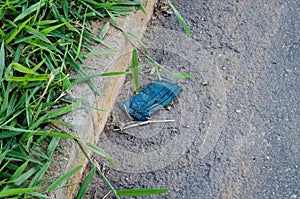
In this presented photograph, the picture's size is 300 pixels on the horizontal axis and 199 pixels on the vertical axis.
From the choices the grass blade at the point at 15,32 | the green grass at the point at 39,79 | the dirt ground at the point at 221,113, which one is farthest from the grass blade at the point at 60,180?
the grass blade at the point at 15,32

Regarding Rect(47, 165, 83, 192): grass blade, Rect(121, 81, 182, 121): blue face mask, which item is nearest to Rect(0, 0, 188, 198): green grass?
Rect(47, 165, 83, 192): grass blade

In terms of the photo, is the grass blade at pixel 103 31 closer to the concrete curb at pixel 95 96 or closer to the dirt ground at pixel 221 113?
the concrete curb at pixel 95 96

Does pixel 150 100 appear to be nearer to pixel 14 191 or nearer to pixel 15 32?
pixel 15 32

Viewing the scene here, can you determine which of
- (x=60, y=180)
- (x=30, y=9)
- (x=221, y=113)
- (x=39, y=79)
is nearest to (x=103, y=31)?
(x=30, y=9)

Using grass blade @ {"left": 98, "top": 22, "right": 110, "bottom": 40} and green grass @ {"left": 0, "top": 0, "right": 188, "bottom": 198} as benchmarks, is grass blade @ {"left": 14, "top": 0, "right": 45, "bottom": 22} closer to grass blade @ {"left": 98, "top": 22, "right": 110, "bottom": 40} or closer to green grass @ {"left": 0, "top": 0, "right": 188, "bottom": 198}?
green grass @ {"left": 0, "top": 0, "right": 188, "bottom": 198}

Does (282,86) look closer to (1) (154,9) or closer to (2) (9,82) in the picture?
(1) (154,9)

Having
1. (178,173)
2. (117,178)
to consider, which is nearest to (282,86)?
(178,173)

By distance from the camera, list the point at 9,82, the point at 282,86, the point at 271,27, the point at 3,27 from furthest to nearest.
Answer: the point at 271,27 < the point at 282,86 < the point at 3,27 < the point at 9,82
